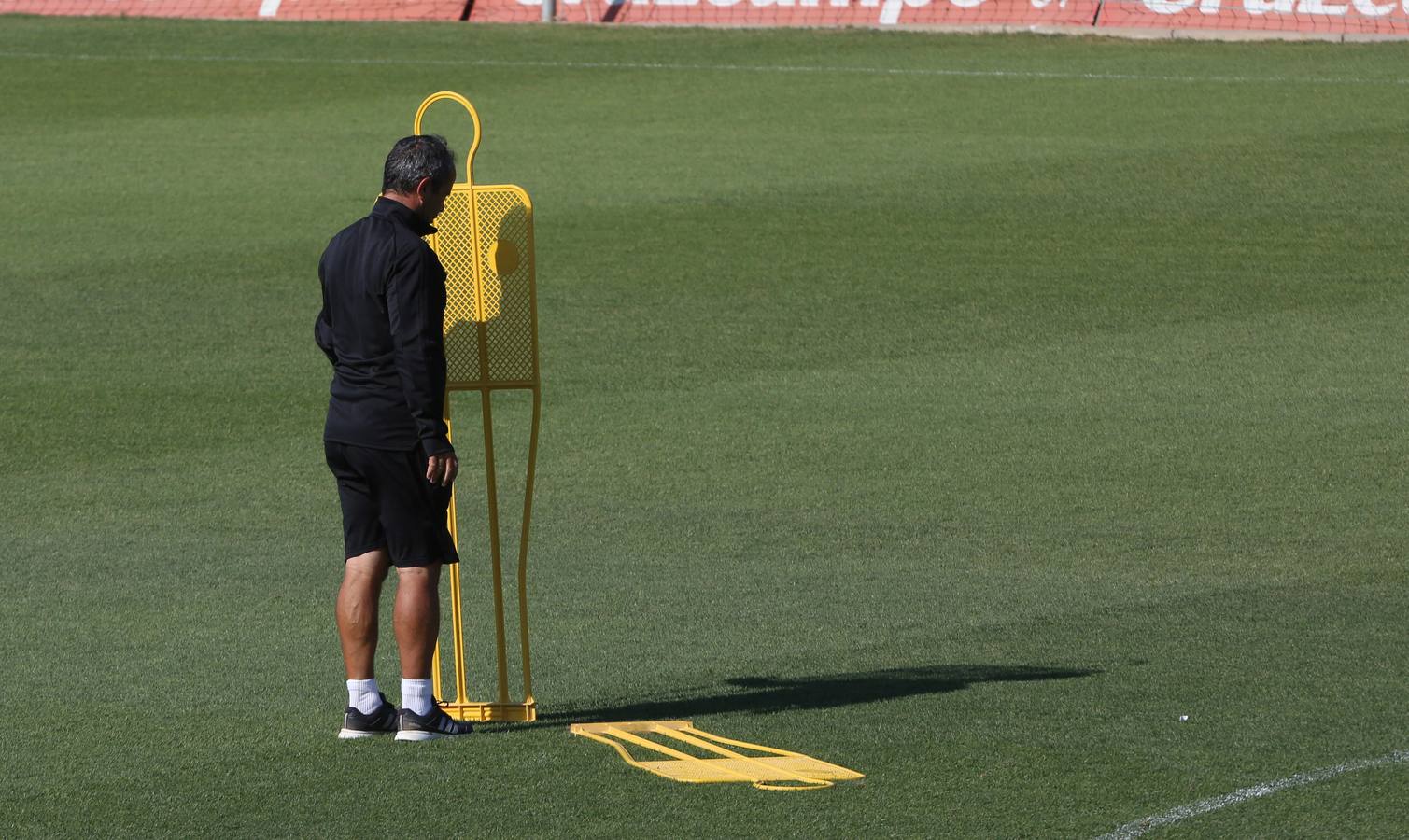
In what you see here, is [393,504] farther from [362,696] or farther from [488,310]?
[488,310]

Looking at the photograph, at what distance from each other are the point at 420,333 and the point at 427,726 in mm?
1396

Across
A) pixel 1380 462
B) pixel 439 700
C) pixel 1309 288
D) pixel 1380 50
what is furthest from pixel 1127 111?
pixel 439 700

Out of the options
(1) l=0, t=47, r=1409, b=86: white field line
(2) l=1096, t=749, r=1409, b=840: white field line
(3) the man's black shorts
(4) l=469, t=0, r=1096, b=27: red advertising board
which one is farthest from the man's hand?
(4) l=469, t=0, r=1096, b=27: red advertising board

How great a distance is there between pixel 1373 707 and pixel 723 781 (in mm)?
2441

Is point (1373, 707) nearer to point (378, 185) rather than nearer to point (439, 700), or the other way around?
point (439, 700)

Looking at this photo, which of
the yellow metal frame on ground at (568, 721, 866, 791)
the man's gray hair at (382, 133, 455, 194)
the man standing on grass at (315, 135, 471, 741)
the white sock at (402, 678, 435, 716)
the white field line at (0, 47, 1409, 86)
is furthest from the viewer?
the white field line at (0, 47, 1409, 86)

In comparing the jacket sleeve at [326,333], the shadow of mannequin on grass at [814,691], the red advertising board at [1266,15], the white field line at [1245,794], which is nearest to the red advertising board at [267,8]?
the red advertising board at [1266,15]

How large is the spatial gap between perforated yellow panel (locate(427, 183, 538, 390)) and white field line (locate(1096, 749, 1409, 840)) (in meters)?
2.60

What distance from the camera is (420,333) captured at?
7141 mm

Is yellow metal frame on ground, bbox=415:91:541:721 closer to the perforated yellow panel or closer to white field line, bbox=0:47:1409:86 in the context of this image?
the perforated yellow panel

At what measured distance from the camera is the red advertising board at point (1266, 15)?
27.2 meters

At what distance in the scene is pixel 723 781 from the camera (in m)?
7.05

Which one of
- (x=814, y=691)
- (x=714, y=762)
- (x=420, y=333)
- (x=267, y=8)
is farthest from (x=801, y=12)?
(x=714, y=762)

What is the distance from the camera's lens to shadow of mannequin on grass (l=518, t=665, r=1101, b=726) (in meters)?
8.02
